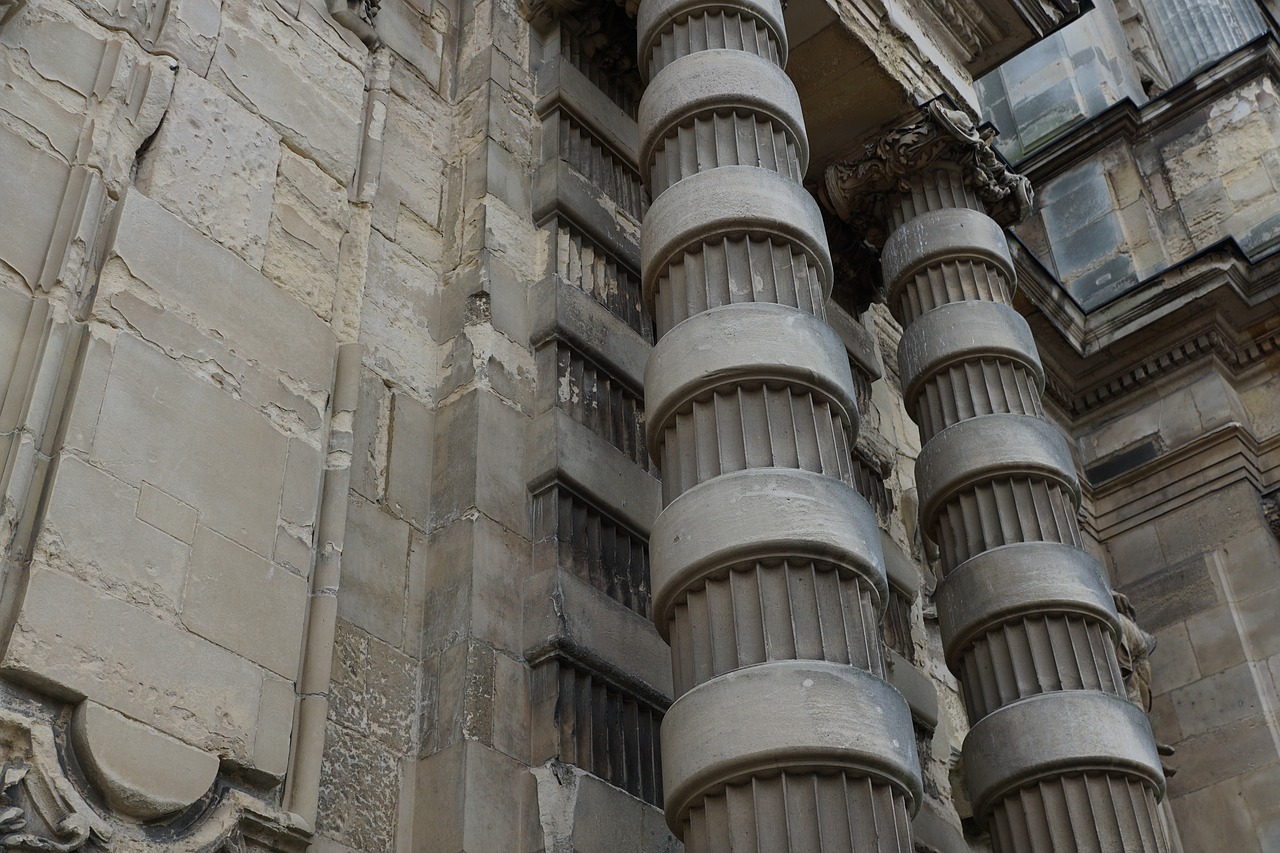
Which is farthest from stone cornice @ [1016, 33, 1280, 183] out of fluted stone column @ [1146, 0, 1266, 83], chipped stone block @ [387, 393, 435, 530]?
chipped stone block @ [387, 393, 435, 530]

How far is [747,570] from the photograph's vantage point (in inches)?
208

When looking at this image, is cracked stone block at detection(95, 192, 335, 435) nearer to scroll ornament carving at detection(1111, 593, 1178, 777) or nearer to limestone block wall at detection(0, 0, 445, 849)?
limestone block wall at detection(0, 0, 445, 849)

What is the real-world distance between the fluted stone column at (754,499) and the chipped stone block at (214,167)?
1815 millimetres

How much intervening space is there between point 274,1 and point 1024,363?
4.65 meters

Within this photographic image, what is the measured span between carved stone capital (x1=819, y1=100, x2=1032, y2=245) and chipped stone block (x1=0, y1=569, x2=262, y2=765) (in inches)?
231

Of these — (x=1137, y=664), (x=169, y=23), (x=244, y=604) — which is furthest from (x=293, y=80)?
(x=1137, y=664)

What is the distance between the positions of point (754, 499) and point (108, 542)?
2321 millimetres

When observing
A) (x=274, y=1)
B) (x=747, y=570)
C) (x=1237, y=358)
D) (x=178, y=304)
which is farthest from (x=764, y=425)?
(x=1237, y=358)

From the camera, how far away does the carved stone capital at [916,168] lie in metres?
9.07

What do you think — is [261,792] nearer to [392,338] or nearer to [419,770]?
Answer: [419,770]

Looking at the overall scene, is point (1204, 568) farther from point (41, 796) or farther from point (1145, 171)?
point (41, 796)

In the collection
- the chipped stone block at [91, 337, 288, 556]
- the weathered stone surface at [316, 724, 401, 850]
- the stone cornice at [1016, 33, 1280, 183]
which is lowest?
the weathered stone surface at [316, 724, 401, 850]

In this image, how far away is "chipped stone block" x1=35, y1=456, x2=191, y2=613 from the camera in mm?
4375

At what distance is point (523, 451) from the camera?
659 centimetres
